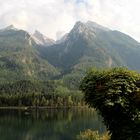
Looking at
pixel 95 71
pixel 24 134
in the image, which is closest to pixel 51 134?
pixel 24 134

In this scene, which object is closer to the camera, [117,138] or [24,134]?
[117,138]

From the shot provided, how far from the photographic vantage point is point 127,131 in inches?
1193

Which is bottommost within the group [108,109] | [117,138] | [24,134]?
[24,134]

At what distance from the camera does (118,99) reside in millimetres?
30531

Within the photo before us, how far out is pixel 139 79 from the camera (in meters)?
32.4

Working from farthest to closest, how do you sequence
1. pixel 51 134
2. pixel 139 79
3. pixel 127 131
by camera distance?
pixel 51 134 < pixel 139 79 < pixel 127 131

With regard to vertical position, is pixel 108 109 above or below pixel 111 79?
below

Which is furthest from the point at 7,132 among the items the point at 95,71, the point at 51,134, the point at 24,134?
the point at 95,71

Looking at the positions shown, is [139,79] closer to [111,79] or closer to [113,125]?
[111,79]

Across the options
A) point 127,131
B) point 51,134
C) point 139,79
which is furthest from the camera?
point 51,134

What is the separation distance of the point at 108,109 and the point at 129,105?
1819mm

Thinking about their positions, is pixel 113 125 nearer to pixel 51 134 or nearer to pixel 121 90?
pixel 121 90

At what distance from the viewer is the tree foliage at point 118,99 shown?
30.5 m

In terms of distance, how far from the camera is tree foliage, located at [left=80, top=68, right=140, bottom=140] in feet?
100
